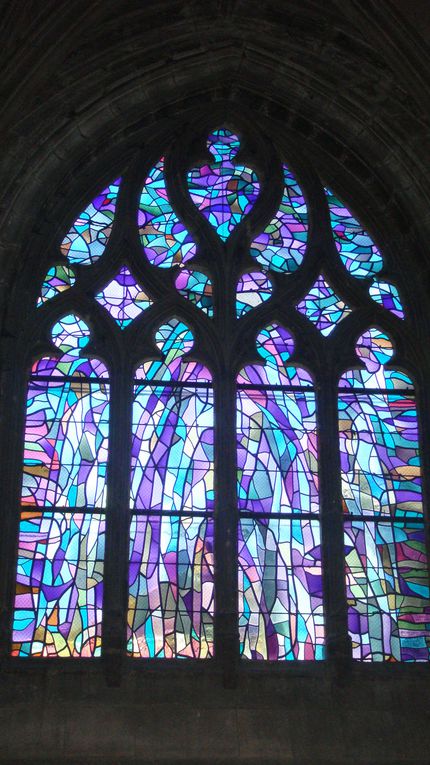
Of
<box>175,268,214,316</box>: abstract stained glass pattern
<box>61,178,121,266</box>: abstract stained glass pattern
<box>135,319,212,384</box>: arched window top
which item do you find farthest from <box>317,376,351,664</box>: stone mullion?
<box>61,178,121,266</box>: abstract stained glass pattern

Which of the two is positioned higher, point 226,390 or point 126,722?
point 226,390

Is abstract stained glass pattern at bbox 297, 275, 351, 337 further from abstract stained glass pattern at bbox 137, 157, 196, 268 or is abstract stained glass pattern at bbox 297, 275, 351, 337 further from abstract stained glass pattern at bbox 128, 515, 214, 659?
abstract stained glass pattern at bbox 128, 515, 214, 659

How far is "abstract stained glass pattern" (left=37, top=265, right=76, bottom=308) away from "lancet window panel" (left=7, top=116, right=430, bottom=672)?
0.02 metres

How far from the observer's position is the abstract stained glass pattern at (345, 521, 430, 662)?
10.8m

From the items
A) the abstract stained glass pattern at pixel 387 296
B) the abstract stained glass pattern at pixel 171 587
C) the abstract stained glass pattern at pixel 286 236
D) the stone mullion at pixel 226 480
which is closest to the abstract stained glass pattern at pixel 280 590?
the stone mullion at pixel 226 480

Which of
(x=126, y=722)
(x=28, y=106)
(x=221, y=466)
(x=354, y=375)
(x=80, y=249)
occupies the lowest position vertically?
(x=126, y=722)

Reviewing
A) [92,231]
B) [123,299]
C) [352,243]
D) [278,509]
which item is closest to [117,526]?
[278,509]

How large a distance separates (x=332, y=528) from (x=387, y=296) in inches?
84.2

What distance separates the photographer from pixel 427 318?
39.9ft

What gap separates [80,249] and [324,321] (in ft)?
6.59

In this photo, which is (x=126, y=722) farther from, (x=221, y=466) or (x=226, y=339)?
(x=226, y=339)

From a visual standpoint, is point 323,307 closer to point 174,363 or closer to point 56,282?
point 174,363

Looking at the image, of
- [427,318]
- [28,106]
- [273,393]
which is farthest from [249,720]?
[28,106]

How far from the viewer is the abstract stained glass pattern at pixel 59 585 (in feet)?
34.9
